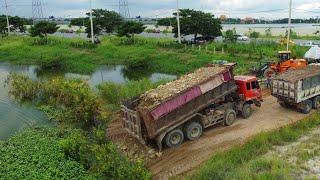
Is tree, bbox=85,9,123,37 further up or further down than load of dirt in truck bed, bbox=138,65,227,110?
further up

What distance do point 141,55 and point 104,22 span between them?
2436 cm

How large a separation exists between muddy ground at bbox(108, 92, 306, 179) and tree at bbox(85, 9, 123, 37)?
4828cm

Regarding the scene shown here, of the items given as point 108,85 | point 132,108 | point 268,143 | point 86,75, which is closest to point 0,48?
point 86,75

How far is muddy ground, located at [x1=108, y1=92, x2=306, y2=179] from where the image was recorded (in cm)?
1527

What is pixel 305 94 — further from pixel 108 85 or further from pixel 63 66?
pixel 63 66

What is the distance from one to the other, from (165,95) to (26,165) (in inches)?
240

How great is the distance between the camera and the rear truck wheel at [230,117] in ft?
62.2

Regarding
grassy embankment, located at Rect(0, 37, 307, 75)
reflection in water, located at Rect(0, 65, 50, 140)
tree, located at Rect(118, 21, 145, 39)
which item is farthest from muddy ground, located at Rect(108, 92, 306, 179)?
tree, located at Rect(118, 21, 145, 39)

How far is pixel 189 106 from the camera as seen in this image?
56.3 feet

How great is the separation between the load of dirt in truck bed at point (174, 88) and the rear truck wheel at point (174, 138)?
58.6 inches

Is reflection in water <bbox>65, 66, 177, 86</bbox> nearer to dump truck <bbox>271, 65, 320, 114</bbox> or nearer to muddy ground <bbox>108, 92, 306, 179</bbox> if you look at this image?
dump truck <bbox>271, 65, 320, 114</bbox>

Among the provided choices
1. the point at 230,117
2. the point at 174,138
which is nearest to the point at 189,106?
the point at 174,138

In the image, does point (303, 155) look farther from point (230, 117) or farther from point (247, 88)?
point (247, 88)

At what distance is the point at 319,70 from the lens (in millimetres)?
20703
